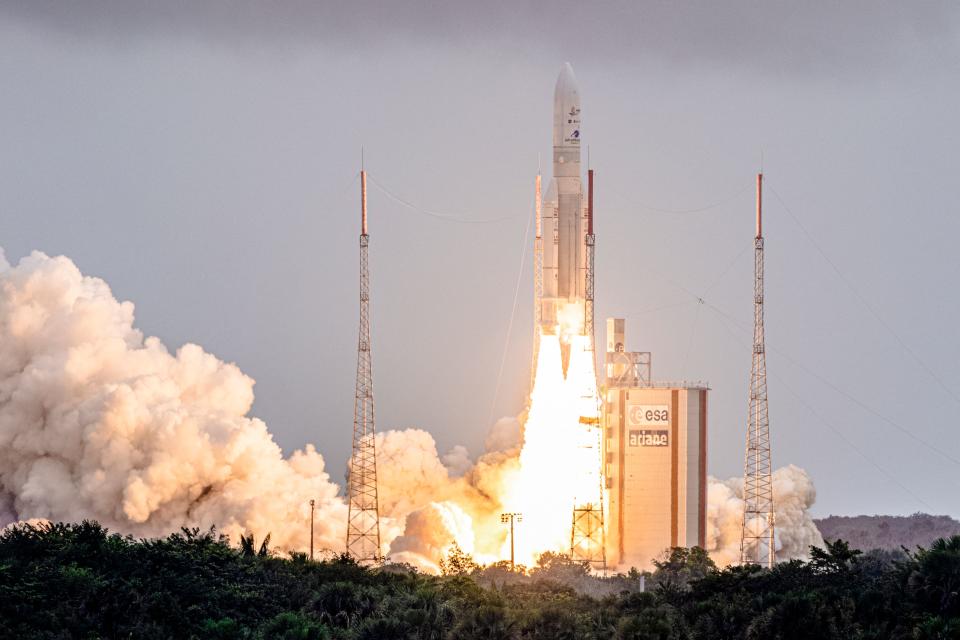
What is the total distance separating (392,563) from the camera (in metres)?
86.4

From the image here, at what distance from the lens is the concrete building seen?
92.5 meters

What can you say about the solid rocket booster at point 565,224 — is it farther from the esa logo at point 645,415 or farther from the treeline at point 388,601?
the treeline at point 388,601

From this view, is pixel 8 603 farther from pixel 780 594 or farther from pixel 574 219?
pixel 574 219

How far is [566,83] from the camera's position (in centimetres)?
9144

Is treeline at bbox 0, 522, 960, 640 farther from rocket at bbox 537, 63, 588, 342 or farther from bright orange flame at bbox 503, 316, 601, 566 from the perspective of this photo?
rocket at bbox 537, 63, 588, 342

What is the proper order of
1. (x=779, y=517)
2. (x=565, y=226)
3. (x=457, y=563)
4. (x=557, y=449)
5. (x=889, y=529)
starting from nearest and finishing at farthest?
1. (x=457, y=563)
2. (x=565, y=226)
3. (x=557, y=449)
4. (x=779, y=517)
5. (x=889, y=529)

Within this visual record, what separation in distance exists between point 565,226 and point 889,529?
151 feet

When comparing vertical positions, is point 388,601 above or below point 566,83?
below

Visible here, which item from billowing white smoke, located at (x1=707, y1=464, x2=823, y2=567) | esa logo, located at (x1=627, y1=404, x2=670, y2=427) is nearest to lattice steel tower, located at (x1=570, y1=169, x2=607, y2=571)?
esa logo, located at (x1=627, y1=404, x2=670, y2=427)

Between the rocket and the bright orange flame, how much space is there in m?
0.94

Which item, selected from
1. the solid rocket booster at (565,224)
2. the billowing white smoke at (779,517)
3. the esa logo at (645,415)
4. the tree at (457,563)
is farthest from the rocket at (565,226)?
the billowing white smoke at (779,517)

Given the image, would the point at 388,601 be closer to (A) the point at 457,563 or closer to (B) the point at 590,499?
(A) the point at 457,563

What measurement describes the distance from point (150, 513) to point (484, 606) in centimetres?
3868

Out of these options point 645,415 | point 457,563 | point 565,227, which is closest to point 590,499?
point 645,415
